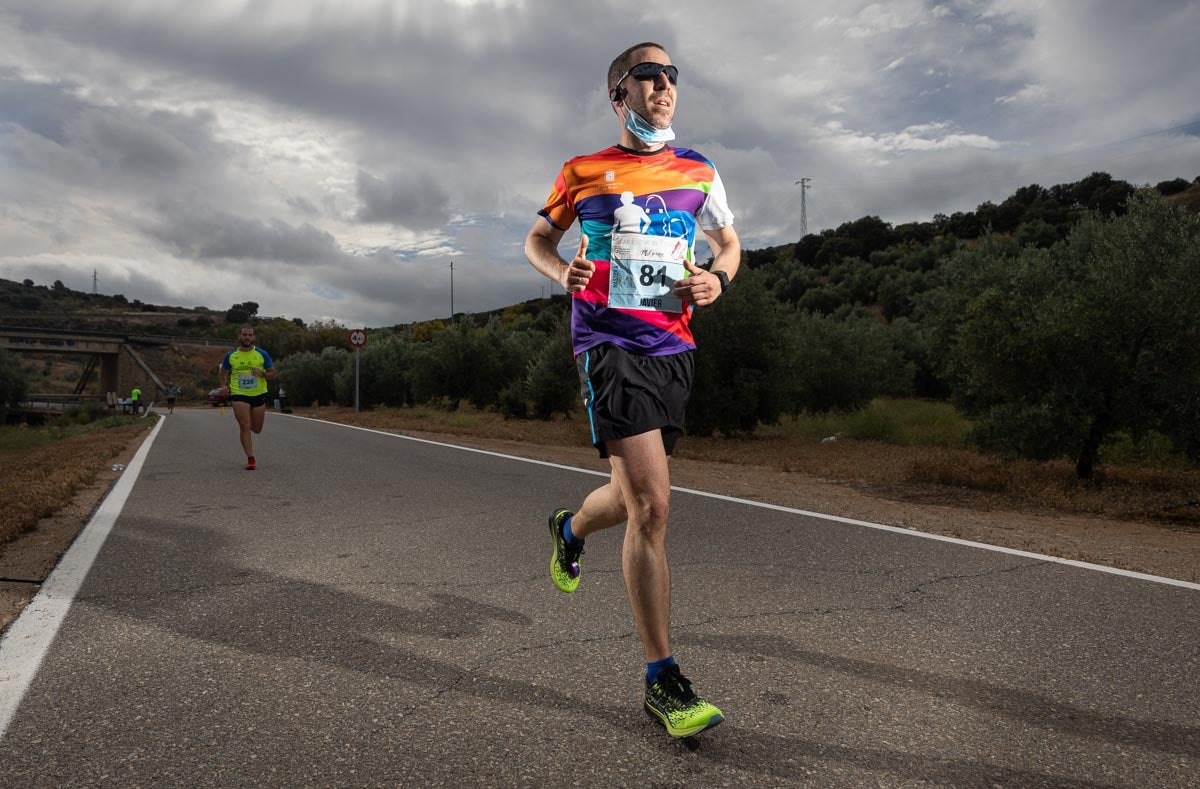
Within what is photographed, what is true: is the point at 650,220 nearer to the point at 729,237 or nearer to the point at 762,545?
the point at 729,237

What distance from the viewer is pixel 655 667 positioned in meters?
2.63

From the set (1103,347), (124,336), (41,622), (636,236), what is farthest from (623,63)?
(124,336)

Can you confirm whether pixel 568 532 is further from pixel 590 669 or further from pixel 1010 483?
pixel 1010 483

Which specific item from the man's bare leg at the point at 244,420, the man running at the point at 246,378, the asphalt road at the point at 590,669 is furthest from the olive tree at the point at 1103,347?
the man's bare leg at the point at 244,420

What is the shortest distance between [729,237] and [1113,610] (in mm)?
2690

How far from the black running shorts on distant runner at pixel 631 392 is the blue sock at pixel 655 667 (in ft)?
2.38

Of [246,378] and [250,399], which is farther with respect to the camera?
[250,399]

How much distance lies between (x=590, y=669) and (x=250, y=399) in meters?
9.15

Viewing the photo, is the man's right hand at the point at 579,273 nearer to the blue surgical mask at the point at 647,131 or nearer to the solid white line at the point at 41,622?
the blue surgical mask at the point at 647,131

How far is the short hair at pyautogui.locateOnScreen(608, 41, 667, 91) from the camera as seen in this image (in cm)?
309

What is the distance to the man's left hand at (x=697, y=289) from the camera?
9.41 ft

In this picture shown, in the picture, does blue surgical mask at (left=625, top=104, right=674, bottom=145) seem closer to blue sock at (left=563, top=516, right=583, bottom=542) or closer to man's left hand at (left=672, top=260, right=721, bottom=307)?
man's left hand at (left=672, top=260, right=721, bottom=307)

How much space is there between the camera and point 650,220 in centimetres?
295

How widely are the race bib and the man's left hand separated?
0.11 feet
